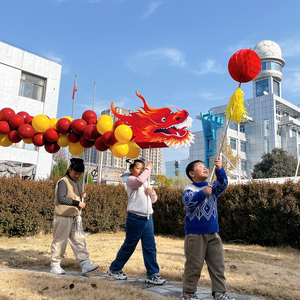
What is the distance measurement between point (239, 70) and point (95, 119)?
95.2 inches

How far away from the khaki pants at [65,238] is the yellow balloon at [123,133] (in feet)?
5.16

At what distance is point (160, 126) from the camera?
4.50 metres

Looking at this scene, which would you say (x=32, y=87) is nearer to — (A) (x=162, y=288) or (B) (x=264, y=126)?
(A) (x=162, y=288)

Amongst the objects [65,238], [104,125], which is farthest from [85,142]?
[65,238]

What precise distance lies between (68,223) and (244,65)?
3449 mm

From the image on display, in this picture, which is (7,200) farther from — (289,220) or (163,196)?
(289,220)

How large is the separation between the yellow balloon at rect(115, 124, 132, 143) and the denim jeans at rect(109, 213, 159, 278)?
108 centimetres

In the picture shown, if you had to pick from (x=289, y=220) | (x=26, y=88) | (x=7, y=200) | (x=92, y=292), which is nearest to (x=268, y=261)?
(x=289, y=220)

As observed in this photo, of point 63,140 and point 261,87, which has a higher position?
point 261,87

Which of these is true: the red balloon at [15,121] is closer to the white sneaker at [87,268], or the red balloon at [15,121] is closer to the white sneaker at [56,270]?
the white sneaker at [56,270]

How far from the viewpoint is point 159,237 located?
31.2 feet

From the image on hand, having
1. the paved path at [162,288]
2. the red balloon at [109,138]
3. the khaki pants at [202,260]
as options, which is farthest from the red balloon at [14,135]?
the khaki pants at [202,260]

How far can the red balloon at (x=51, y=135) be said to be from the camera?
4.81m

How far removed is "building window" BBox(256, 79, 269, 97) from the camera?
52.2 metres
